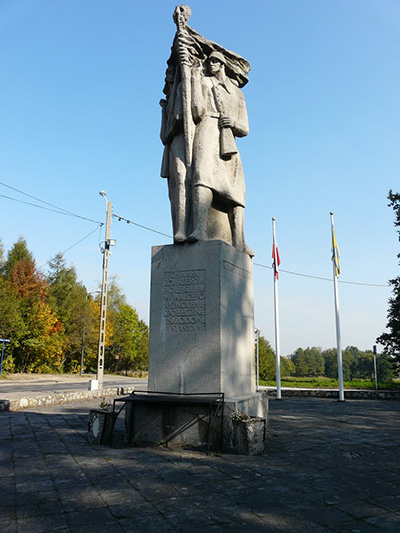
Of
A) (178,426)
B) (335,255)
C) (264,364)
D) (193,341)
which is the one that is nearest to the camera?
(178,426)

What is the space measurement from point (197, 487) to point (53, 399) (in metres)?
8.41

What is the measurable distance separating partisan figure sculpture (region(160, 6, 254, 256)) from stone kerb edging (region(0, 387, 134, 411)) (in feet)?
19.9

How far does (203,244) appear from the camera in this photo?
6.02 metres

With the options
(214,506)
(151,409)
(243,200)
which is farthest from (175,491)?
(243,200)

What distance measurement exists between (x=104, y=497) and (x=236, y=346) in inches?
125

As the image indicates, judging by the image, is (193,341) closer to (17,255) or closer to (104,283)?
(104,283)

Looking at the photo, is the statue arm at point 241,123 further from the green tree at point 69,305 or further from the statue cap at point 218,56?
the green tree at point 69,305

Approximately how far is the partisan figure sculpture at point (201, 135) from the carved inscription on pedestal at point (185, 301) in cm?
58

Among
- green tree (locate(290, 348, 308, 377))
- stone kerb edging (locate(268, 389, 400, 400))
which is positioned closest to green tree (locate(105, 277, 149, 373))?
stone kerb edging (locate(268, 389, 400, 400))

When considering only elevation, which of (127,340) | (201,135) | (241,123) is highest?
(241,123)

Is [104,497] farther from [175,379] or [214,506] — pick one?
[175,379]

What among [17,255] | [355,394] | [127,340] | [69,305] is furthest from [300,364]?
[355,394]

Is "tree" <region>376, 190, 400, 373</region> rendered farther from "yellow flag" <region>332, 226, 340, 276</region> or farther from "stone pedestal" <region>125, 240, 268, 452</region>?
"stone pedestal" <region>125, 240, 268, 452</region>

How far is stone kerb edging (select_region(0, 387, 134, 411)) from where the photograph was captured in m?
9.22
